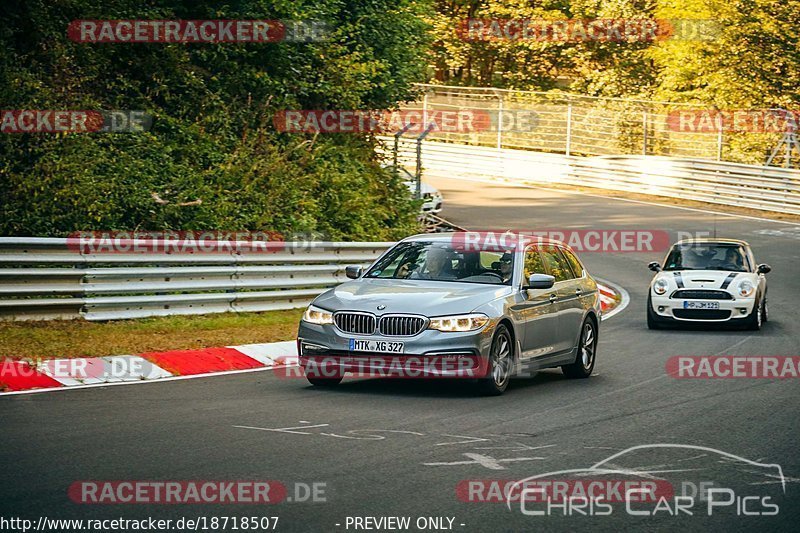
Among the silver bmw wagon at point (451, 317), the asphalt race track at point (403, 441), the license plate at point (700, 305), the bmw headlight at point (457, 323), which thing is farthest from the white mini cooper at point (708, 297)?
the bmw headlight at point (457, 323)

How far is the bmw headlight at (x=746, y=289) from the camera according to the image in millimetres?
20703

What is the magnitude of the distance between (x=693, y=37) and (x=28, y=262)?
37.8 m

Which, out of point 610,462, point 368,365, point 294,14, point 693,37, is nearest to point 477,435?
point 610,462

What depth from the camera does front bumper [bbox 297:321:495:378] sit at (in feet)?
38.7

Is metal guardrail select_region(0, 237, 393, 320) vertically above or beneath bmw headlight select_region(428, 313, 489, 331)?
beneath

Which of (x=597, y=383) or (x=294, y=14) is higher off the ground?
(x=294, y=14)

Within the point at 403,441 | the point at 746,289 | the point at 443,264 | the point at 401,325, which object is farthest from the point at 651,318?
the point at 403,441

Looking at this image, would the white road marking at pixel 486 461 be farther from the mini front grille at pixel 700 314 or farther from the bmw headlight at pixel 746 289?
the bmw headlight at pixel 746 289

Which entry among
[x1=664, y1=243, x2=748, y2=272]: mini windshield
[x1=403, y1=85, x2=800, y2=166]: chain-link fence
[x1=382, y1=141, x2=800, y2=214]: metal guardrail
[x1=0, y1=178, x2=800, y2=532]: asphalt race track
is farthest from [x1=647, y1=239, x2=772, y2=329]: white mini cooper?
[x1=403, y1=85, x2=800, y2=166]: chain-link fence

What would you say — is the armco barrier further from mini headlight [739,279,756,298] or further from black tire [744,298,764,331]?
black tire [744,298,764,331]

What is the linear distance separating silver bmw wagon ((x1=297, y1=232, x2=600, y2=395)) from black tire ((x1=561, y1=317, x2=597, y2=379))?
0.05ft

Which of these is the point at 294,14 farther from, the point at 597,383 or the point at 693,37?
the point at 693,37

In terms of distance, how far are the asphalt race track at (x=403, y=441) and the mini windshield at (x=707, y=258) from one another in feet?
22.2

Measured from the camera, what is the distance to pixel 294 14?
23.6m
